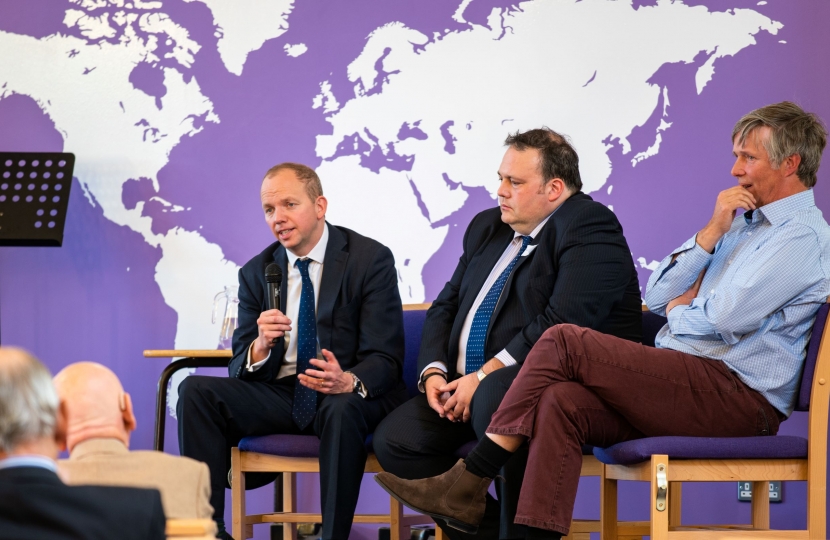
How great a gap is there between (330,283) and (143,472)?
188 cm

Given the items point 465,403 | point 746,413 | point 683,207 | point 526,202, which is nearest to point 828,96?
point 683,207

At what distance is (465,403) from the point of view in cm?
263

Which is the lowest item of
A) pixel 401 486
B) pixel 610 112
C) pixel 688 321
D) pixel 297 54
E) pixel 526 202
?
pixel 401 486

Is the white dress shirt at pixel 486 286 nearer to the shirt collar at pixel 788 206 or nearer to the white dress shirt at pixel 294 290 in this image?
the white dress shirt at pixel 294 290

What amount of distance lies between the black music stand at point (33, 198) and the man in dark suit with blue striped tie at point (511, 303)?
4.50 feet

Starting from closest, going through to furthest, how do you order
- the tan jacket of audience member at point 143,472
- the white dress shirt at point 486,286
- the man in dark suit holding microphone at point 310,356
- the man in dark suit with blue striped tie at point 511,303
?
the tan jacket of audience member at point 143,472
the man in dark suit with blue striped tie at point 511,303
the man in dark suit holding microphone at point 310,356
the white dress shirt at point 486,286

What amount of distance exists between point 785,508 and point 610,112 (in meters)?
1.52

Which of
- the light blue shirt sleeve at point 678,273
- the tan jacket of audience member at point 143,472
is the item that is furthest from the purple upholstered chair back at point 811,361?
the tan jacket of audience member at point 143,472

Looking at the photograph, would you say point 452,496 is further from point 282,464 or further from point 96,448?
point 96,448

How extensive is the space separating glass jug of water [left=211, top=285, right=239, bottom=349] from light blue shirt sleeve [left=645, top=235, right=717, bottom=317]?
165 centimetres

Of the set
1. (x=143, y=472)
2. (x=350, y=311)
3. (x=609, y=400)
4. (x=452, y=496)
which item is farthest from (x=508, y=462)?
(x=143, y=472)

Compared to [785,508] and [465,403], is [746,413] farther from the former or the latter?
[785,508]

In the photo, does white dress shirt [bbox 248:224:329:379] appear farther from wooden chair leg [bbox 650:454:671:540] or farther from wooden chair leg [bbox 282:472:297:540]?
wooden chair leg [bbox 650:454:671:540]

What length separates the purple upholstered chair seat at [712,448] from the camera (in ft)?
7.44
